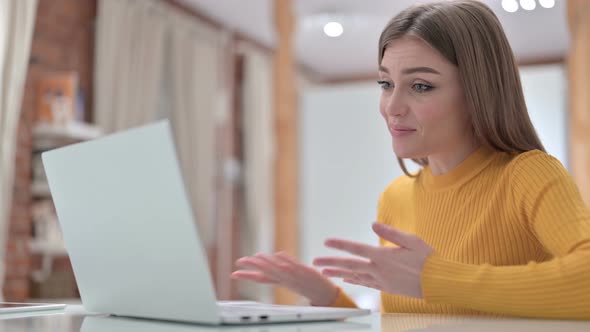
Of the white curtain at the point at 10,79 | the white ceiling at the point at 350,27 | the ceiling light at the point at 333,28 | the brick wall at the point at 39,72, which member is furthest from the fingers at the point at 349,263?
the ceiling light at the point at 333,28

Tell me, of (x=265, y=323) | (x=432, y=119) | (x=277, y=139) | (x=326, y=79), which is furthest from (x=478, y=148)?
(x=326, y=79)

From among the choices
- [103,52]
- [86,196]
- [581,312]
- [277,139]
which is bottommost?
[581,312]

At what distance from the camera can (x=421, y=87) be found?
4.33 feet

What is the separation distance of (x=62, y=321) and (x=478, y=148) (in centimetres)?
84

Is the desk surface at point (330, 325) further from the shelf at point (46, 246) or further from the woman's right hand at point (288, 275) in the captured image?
the shelf at point (46, 246)

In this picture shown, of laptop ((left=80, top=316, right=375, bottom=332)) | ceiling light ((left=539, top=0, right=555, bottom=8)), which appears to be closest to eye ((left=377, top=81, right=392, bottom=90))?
laptop ((left=80, top=316, right=375, bottom=332))

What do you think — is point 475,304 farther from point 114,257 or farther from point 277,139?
point 277,139

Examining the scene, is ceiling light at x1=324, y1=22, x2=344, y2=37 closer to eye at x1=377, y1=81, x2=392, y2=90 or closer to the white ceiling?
the white ceiling

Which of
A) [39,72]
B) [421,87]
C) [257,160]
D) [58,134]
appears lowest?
[421,87]

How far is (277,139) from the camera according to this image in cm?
507

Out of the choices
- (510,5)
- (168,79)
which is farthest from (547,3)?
(168,79)

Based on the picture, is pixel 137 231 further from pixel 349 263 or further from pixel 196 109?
pixel 196 109

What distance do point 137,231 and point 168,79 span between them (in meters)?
5.07

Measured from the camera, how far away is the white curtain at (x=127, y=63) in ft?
16.0
